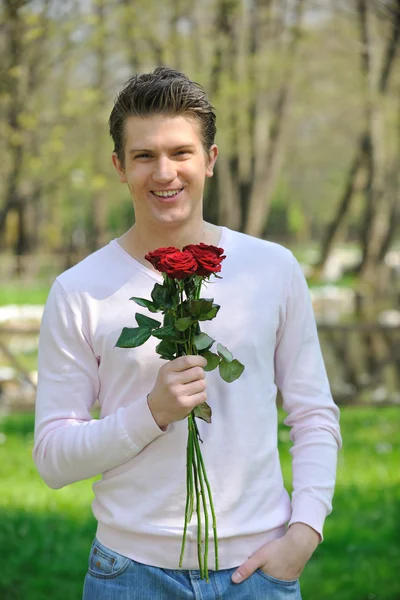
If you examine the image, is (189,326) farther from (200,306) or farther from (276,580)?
(276,580)

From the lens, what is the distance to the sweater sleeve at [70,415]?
219cm

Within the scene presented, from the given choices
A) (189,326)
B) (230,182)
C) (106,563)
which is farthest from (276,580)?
(230,182)

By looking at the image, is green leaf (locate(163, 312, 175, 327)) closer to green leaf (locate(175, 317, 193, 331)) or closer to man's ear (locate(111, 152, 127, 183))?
green leaf (locate(175, 317, 193, 331))

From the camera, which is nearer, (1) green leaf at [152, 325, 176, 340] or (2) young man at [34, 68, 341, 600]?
(1) green leaf at [152, 325, 176, 340]

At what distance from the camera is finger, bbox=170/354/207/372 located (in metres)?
2.08

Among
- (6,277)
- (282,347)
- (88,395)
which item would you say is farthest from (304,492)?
(6,277)

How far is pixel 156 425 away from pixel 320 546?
370 centimetres

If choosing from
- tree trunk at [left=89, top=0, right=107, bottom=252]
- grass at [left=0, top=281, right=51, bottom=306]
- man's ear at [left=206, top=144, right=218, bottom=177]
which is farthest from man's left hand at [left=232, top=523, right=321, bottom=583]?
grass at [left=0, top=281, right=51, bottom=306]

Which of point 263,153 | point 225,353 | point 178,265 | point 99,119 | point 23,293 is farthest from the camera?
point 23,293

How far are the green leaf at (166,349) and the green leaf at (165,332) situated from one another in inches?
1.2

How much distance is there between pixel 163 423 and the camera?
216 centimetres

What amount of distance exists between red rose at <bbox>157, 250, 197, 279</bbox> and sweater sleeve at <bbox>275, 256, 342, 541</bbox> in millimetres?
436

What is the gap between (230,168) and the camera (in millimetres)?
18719

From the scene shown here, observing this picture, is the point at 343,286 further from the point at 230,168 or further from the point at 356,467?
the point at 356,467
